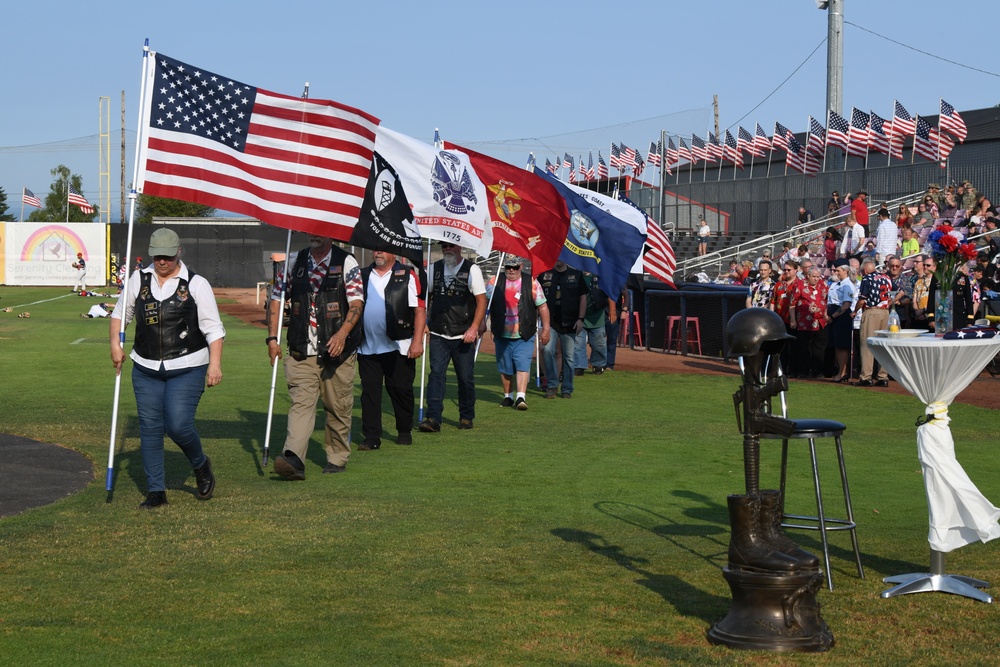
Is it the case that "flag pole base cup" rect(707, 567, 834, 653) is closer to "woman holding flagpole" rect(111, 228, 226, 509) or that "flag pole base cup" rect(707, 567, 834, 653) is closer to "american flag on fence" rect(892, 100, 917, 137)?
"woman holding flagpole" rect(111, 228, 226, 509)

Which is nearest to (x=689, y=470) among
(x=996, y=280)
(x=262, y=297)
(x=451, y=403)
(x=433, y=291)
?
(x=433, y=291)

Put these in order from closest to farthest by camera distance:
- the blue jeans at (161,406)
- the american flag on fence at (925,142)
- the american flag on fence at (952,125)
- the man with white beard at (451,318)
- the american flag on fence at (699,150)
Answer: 1. the blue jeans at (161,406)
2. the man with white beard at (451,318)
3. the american flag on fence at (952,125)
4. the american flag on fence at (925,142)
5. the american flag on fence at (699,150)

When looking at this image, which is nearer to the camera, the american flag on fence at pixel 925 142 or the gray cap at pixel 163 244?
the gray cap at pixel 163 244

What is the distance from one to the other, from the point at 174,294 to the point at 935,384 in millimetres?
4893

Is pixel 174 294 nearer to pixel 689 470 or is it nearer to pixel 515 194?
pixel 689 470

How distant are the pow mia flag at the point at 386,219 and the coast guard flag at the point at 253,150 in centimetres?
51

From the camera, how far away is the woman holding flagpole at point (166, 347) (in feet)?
27.2

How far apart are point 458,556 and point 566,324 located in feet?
31.4

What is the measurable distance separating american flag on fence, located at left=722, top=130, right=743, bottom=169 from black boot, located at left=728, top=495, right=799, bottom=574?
39545mm

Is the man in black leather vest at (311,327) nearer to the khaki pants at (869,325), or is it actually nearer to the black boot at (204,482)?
the black boot at (204,482)

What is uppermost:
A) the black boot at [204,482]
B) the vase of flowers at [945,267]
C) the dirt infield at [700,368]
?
the vase of flowers at [945,267]

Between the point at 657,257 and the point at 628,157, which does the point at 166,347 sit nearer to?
the point at 657,257

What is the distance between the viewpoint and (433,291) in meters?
12.8

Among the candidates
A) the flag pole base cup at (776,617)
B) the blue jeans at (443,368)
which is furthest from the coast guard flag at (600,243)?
the flag pole base cup at (776,617)
